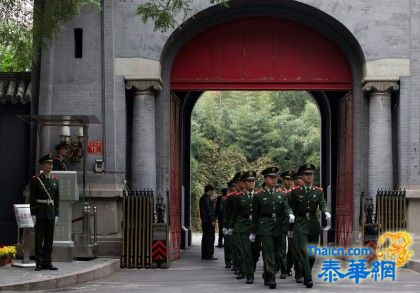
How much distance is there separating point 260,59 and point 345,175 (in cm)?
342

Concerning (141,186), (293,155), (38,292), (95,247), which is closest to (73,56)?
(141,186)

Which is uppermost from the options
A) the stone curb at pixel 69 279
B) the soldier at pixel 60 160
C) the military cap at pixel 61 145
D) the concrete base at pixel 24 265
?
the military cap at pixel 61 145

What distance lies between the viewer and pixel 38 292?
45.0 feet

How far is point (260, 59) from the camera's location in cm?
2233

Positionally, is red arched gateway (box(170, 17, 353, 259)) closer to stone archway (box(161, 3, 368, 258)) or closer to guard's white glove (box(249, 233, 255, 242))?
stone archway (box(161, 3, 368, 258))

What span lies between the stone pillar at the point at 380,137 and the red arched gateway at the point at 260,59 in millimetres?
1237

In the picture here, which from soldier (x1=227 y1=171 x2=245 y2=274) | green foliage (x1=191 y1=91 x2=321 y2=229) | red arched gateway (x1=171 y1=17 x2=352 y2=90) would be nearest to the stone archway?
red arched gateway (x1=171 y1=17 x2=352 y2=90)

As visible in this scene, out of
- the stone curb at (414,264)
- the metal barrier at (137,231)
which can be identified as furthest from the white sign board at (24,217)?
the stone curb at (414,264)

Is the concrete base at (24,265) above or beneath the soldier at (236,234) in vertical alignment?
beneath

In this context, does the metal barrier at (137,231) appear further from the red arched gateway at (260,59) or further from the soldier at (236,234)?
the red arched gateway at (260,59)

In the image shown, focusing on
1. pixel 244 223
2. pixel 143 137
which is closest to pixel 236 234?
pixel 244 223

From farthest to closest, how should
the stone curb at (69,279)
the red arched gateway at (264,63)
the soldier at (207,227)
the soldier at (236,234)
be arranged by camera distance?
1. the soldier at (207,227)
2. the red arched gateway at (264,63)
3. the soldier at (236,234)
4. the stone curb at (69,279)

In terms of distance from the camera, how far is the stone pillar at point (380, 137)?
68.6 ft

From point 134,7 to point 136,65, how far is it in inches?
51.4
